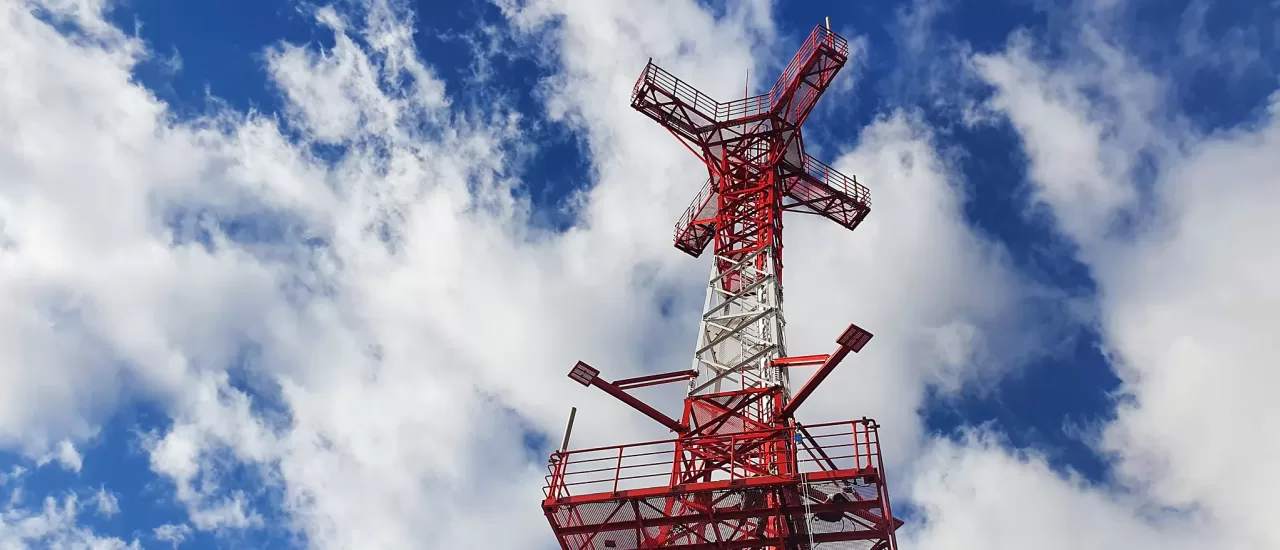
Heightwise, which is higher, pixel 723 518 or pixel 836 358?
pixel 836 358

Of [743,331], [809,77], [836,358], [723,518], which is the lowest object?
[723,518]

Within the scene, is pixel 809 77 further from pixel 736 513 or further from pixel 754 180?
pixel 736 513

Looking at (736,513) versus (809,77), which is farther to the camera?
(809,77)

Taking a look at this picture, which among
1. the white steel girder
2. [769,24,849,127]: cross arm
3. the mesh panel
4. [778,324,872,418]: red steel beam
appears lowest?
the mesh panel

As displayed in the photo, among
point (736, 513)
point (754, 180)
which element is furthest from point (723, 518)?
point (754, 180)

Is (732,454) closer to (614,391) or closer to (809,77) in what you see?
(614,391)

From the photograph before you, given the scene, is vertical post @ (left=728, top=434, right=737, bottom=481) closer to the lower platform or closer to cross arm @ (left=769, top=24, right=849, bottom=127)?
the lower platform

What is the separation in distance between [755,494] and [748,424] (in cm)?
523

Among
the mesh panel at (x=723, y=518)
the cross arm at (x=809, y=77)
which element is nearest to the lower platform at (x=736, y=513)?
the mesh panel at (x=723, y=518)

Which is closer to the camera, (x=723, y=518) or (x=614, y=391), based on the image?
(x=723, y=518)

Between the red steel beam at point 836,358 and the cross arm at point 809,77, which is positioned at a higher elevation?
the cross arm at point 809,77

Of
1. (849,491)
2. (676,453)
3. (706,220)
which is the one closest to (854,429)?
(849,491)

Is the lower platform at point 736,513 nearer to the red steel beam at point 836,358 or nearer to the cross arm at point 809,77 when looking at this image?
the red steel beam at point 836,358

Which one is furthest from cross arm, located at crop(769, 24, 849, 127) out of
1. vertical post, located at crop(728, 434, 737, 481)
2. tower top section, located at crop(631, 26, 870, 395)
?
vertical post, located at crop(728, 434, 737, 481)
